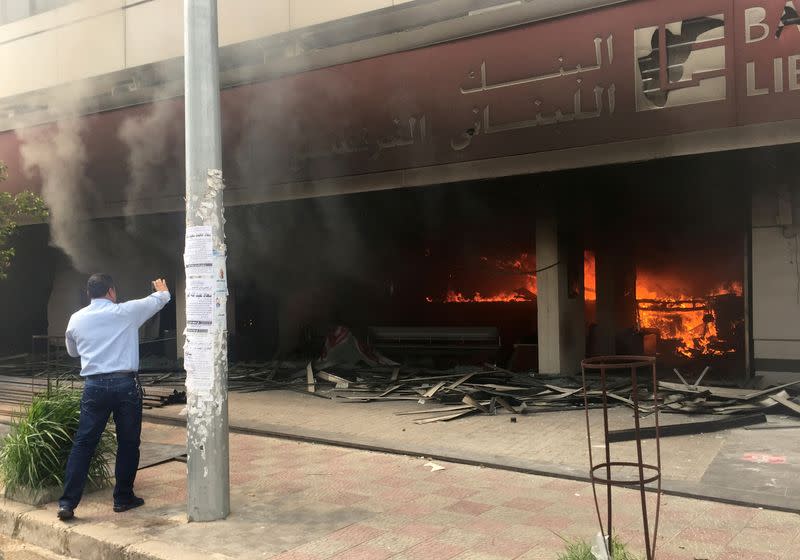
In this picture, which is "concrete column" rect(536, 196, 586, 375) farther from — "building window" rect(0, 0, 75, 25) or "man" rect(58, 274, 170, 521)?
"building window" rect(0, 0, 75, 25)

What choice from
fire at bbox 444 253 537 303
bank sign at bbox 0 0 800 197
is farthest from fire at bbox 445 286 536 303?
bank sign at bbox 0 0 800 197

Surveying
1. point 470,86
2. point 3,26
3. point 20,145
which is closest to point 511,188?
point 470,86

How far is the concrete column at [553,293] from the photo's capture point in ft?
30.9

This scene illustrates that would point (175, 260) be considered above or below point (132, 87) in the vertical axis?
below

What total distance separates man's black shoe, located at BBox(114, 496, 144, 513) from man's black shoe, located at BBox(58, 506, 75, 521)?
0.90ft

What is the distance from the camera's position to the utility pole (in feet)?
13.5

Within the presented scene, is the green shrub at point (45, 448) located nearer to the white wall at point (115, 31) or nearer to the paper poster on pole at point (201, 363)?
the paper poster on pole at point (201, 363)

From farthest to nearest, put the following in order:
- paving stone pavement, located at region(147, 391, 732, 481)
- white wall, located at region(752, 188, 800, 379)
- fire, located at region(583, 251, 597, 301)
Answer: fire, located at region(583, 251, 597, 301) < white wall, located at region(752, 188, 800, 379) < paving stone pavement, located at region(147, 391, 732, 481)

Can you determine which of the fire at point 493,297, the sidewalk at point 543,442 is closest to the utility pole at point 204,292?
the sidewalk at point 543,442

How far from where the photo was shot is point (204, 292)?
13.6 ft

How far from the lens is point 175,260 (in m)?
13.3

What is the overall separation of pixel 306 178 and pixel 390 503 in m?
5.75

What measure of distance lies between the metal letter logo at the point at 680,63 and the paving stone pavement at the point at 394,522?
4.19 meters

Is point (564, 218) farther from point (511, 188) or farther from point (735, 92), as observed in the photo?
point (735, 92)
